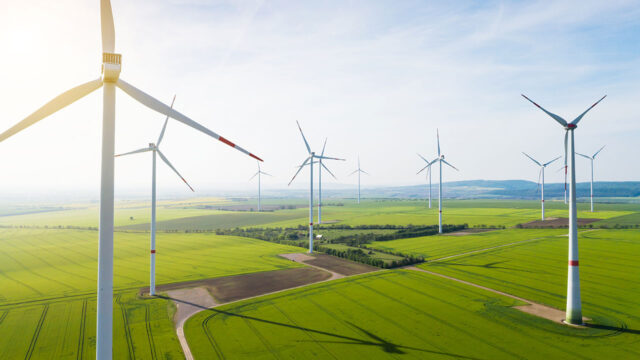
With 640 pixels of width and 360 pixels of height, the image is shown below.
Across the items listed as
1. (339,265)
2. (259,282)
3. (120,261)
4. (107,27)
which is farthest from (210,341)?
(120,261)

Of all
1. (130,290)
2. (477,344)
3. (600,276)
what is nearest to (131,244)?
(130,290)

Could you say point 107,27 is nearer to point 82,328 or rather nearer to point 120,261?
point 82,328

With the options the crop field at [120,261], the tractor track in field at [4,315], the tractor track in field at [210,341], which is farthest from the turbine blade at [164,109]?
the crop field at [120,261]

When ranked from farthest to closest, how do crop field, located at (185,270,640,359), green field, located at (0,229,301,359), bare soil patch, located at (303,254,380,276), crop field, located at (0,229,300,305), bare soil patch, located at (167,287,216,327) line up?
bare soil patch, located at (303,254,380,276) < crop field, located at (0,229,300,305) < bare soil patch, located at (167,287,216,327) < green field, located at (0,229,301,359) < crop field, located at (185,270,640,359)

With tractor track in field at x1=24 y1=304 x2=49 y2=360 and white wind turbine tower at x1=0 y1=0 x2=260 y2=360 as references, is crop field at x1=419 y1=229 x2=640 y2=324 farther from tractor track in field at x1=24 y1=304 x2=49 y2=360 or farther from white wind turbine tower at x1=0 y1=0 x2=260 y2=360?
tractor track in field at x1=24 y1=304 x2=49 y2=360

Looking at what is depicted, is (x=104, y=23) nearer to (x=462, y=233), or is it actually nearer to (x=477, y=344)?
(x=477, y=344)

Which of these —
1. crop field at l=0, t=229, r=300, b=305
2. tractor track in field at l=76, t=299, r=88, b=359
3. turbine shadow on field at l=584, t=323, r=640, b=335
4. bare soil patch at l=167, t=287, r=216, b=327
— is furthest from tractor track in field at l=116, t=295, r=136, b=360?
turbine shadow on field at l=584, t=323, r=640, b=335
